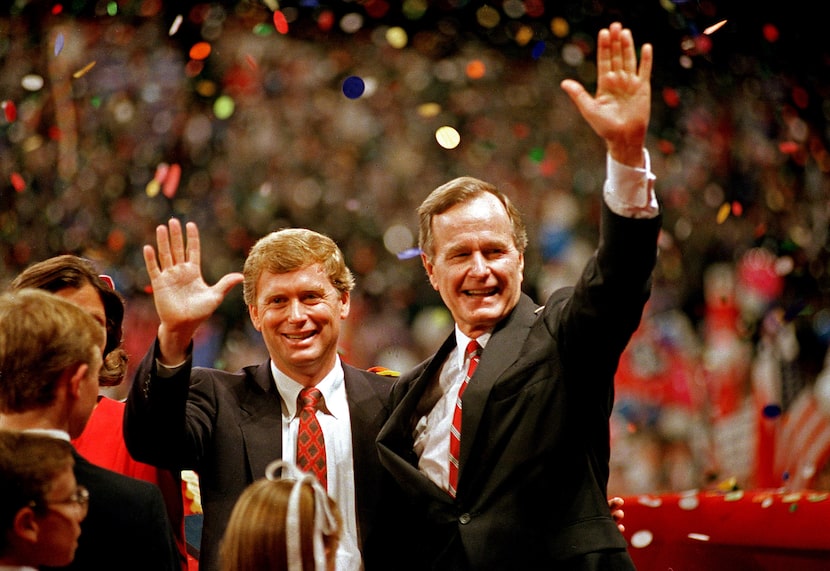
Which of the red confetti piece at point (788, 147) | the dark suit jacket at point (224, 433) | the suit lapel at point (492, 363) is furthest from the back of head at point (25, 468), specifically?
the red confetti piece at point (788, 147)

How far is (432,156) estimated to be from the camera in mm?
5168

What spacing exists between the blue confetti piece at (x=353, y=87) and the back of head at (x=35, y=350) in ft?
12.5

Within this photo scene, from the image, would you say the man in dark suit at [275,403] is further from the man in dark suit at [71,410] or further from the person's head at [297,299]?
the man in dark suit at [71,410]

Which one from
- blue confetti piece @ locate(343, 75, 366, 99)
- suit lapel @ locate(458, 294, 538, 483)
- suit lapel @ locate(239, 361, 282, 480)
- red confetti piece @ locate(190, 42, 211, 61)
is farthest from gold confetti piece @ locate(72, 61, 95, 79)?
suit lapel @ locate(458, 294, 538, 483)

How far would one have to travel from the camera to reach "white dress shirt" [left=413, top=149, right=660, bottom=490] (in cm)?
159

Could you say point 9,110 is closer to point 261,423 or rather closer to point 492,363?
point 261,423

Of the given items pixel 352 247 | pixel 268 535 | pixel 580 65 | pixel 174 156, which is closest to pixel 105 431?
pixel 268 535

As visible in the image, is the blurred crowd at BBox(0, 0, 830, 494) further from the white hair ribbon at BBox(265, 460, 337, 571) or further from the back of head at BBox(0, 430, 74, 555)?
the back of head at BBox(0, 430, 74, 555)

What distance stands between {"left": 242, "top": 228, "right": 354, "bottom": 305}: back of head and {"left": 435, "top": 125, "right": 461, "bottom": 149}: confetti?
3.11 metres

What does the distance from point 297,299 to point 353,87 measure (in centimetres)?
336

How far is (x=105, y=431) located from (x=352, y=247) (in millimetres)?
2898

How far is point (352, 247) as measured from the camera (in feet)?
16.4

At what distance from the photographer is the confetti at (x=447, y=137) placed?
5.17 metres

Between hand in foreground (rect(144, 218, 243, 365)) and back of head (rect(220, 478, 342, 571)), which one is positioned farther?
hand in foreground (rect(144, 218, 243, 365))
